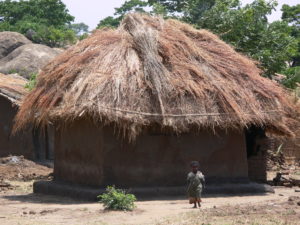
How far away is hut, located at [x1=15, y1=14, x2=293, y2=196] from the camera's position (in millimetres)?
10922

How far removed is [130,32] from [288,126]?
3.94 meters

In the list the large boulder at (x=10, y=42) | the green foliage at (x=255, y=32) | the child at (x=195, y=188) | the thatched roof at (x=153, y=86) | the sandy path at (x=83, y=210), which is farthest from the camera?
the large boulder at (x=10, y=42)

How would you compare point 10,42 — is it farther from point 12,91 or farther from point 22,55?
point 12,91

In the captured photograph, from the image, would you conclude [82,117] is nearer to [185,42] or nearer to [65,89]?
[65,89]

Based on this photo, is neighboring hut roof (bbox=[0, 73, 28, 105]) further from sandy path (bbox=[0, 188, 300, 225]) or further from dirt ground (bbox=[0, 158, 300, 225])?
sandy path (bbox=[0, 188, 300, 225])

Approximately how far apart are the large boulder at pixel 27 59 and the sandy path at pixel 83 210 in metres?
17.1

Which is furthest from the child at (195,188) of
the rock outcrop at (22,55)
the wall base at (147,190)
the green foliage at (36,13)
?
the green foliage at (36,13)

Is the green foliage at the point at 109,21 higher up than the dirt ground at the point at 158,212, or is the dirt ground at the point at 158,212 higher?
the green foliage at the point at 109,21

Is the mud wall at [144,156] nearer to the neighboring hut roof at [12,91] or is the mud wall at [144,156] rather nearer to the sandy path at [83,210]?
the sandy path at [83,210]

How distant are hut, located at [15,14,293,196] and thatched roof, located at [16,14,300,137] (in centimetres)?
2

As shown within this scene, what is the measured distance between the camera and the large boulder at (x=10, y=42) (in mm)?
32031

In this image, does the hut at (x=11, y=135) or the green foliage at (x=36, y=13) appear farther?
the green foliage at (x=36, y=13)

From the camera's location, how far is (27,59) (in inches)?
1148

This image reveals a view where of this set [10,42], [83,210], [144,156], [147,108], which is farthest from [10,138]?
[10,42]
